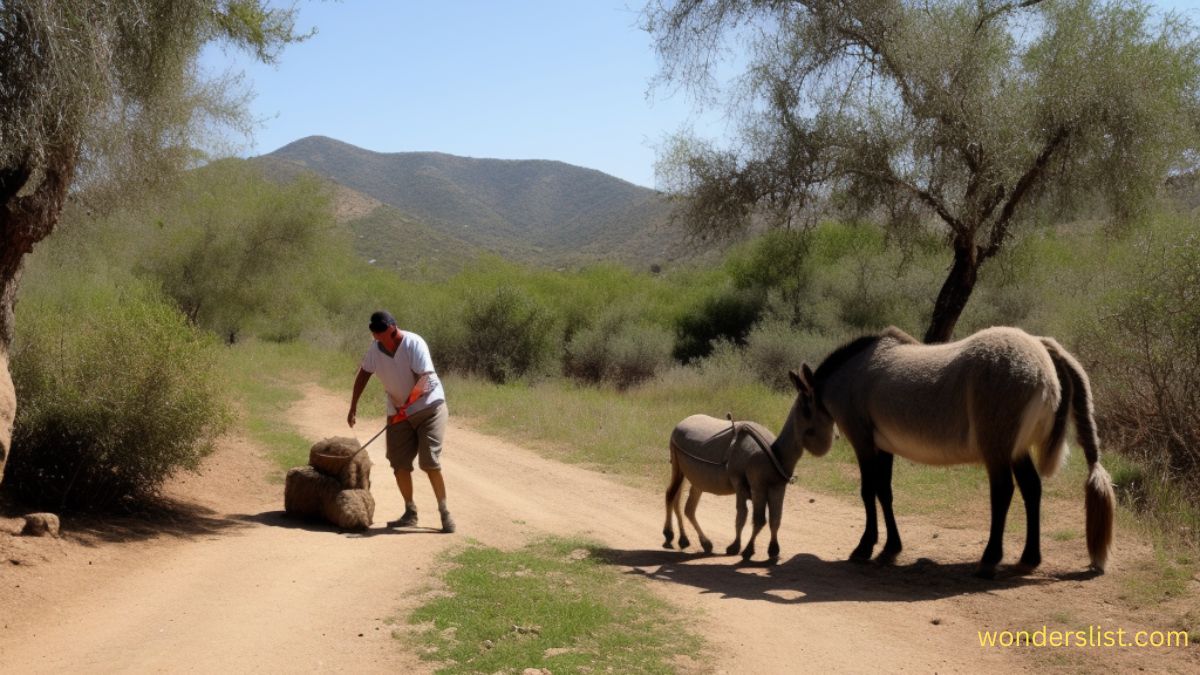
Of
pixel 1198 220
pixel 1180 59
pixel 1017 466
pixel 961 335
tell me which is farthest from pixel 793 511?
pixel 961 335

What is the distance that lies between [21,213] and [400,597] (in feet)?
14.9

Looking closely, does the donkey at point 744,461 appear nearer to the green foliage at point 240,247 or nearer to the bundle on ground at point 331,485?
the bundle on ground at point 331,485

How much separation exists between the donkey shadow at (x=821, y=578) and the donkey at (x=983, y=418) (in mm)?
208

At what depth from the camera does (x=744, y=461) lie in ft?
27.1

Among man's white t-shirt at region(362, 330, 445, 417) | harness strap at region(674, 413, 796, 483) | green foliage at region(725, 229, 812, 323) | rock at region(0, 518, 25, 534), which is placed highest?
green foliage at region(725, 229, 812, 323)

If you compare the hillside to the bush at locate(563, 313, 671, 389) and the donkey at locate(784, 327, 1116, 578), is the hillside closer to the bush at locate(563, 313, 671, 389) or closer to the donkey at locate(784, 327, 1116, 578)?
the bush at locate(563, 313, 671, 389)

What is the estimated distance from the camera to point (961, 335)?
2192 centimetres

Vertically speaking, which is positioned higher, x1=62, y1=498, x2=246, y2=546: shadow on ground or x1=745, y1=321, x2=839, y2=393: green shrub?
x1=745, y1=321, x2=839, y2=393: green shrub

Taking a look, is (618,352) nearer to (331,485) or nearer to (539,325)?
(539,325)

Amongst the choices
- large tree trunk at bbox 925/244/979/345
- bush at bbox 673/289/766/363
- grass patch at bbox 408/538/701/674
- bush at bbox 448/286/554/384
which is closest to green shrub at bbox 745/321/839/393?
bush at bbox 673/289/766/363

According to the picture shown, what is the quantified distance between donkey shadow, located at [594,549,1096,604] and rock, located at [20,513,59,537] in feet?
14.8

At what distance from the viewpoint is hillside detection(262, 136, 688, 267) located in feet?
247

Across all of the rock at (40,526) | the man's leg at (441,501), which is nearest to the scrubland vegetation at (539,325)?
the rock at (40,526)

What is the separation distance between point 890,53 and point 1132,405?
5.71 meters
